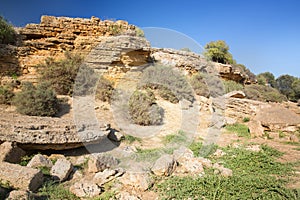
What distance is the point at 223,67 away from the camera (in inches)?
604

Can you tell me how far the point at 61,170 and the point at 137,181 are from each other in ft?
4.46

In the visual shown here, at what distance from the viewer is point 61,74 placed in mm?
7121

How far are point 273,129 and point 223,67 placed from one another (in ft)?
32.9

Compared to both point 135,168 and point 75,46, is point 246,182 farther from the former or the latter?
point 75,46

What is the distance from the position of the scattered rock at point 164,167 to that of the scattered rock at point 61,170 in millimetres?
1507

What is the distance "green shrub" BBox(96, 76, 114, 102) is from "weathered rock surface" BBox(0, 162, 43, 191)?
4.30 m

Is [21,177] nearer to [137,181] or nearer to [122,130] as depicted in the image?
[137,181]

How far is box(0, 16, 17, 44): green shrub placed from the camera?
8093mm

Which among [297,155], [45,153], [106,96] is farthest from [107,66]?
[297,155]

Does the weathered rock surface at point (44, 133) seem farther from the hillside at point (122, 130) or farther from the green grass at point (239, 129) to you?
the green grass at point (239, 129)

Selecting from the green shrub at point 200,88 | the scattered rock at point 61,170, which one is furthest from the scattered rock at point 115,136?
the green shrub at point 200,88

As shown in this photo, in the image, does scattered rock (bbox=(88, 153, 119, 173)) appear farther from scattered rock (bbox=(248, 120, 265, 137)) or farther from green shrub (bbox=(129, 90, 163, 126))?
scattered rock (bbox=(248, 120, 265, 137))

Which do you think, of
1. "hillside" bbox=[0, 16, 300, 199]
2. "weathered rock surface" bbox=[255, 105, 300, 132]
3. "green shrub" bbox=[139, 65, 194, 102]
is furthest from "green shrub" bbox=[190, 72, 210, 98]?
"weathered rock surface" bbox=[255, 105, 300, 132]

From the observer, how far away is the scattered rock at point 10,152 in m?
3.22
